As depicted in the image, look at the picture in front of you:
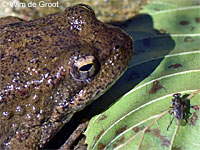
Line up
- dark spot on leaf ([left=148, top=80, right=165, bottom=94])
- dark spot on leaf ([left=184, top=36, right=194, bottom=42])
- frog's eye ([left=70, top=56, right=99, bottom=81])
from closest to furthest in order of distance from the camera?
frog's eye ([left=70, top=56, right=99, bottom=81])
dark spot on leaf ([left=148, top=80, right=165, bottom=94])
dark spot on leaf ([left=184, top=36, right=194, bottom=42])

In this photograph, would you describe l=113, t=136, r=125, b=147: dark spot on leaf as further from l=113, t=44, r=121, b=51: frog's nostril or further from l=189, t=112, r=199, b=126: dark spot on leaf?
l=113, t=44, r=121, b=51: frog's nostril

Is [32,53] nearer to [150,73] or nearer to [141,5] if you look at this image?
[150,73]

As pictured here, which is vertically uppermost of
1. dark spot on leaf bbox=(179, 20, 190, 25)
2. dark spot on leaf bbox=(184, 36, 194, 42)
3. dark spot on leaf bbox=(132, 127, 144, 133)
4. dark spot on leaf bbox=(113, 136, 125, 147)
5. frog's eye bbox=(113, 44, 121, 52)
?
frog's eye bbox=(113, 44, 121, 52)

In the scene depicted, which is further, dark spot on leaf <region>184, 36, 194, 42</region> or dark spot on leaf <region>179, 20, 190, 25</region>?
dark spot on leaf <region>179, 20, 190, 25</region>

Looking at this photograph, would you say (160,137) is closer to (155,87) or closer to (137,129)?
(137,129)

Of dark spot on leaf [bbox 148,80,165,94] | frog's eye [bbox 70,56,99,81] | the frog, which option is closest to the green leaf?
dark spot on leaf [bbox 148,80,165,94]

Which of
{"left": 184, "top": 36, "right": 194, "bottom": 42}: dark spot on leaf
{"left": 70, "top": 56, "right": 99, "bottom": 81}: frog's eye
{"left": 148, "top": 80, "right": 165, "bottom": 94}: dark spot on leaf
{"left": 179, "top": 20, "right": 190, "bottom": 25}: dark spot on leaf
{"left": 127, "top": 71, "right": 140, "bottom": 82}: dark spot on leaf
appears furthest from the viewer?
{"left": 179, "top": 20, "right": 190, "bottom": 25}: dark spot on leaf

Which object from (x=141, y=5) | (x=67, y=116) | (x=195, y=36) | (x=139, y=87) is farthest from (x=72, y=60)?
(x=141, y=5)
